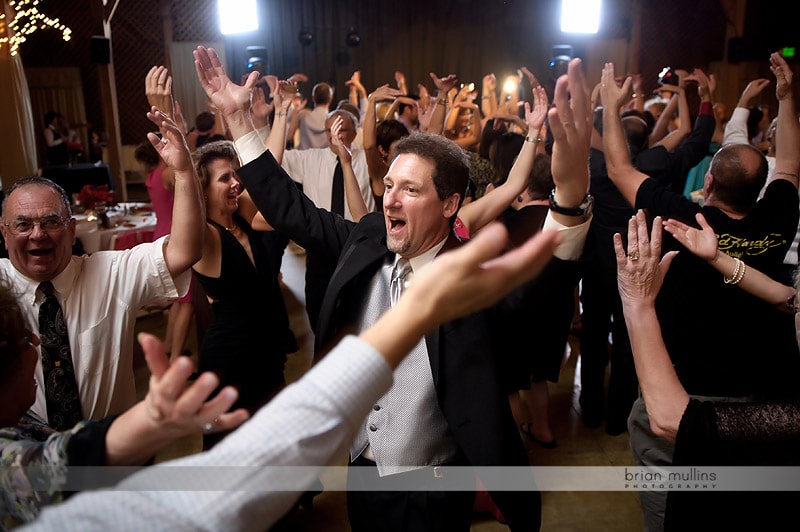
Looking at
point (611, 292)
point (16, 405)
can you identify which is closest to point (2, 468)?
point (16, 405)

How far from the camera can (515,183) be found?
83.8 inches

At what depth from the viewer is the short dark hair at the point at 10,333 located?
3.07ft

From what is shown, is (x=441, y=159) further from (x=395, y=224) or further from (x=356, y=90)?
(x=356, y=90)

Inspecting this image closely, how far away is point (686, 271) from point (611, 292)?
1218 mm

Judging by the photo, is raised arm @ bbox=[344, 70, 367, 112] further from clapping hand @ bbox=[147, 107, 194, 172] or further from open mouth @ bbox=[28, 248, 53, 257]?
open mouth @ bbox=[28, 248, 53, 257]

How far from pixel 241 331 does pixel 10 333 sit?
3.91 ft

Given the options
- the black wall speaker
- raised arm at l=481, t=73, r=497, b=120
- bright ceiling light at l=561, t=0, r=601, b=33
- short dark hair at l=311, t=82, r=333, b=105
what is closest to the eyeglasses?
short dark hair at l=311, t=82, r=333, b=105

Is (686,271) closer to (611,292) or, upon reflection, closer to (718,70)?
(611,292)

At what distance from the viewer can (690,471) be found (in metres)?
1.07

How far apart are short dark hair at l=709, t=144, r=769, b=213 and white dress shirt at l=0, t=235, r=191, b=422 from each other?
180 centimetres

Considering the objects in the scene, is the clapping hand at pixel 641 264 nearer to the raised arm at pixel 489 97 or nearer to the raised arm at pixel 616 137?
the raised arm at pixel 616 137

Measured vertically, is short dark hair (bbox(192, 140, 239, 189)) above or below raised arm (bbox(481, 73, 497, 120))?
below

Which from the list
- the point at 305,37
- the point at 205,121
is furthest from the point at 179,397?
the point at 305,37

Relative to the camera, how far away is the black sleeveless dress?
210 centimetres
